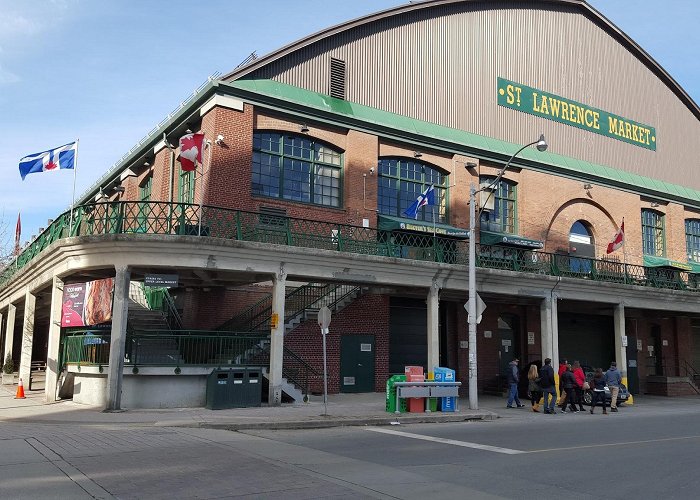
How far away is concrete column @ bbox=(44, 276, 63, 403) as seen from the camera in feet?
63.9

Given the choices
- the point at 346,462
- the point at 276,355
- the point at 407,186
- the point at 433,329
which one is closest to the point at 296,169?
the point at 407,186

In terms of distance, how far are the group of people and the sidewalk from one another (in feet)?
8.32

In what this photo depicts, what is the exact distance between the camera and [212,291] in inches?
888

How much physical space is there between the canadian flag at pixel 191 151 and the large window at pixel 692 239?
31929mm

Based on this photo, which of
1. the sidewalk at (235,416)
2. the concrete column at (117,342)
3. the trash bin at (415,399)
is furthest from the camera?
the trash bin at (415,399)

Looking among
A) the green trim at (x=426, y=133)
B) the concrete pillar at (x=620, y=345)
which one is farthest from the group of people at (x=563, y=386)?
the green trim at (x=426, y=133)

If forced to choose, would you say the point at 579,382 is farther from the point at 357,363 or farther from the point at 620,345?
the point at 357,363

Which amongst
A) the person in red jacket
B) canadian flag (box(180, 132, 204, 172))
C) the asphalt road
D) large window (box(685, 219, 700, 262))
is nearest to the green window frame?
canadian flag (box(180, 132, 204, 172))

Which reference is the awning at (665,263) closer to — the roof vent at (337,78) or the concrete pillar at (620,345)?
the concrete pillar at (620,345)

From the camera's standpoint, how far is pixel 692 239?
3966 centimetres

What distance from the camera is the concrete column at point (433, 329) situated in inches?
855

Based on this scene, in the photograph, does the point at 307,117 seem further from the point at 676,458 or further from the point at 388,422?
the point at 676,458

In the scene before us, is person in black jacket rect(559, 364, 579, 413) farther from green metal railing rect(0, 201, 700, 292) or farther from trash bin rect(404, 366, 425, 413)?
trash bin rect(404, 366, 425, 413)

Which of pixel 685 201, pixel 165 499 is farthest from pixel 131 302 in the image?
pixel 685 201
